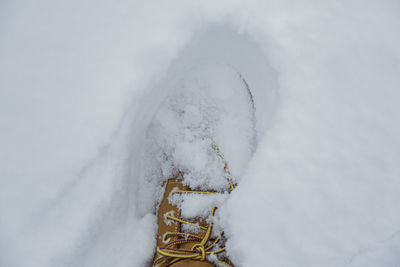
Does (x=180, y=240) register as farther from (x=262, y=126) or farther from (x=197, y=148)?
(x=262, y=126)

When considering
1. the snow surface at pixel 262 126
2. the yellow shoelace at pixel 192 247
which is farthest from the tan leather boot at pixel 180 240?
the snow surface at pixel 262 126

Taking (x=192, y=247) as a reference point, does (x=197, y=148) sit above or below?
above

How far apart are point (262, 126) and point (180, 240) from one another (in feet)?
1.68

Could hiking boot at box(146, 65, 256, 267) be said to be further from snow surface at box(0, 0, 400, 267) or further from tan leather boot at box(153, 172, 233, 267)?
snow surface at box(0, 0, 400, 267)

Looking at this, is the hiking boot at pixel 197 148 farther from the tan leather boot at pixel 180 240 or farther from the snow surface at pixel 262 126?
the snow surface at pixel 262 126

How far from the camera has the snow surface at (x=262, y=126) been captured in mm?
634

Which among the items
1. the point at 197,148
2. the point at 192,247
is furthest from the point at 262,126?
the point at 192,247

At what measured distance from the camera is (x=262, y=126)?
819 mm

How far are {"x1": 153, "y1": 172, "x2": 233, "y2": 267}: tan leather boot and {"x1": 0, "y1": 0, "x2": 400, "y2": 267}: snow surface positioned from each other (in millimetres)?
137

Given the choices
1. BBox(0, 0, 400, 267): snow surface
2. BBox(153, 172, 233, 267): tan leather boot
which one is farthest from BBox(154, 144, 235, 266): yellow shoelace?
BBox(0, 0, 400, 267): snow surface

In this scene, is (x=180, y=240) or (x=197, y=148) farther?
(x=197, y=148)

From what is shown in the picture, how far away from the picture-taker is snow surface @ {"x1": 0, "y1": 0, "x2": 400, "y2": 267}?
634 mm

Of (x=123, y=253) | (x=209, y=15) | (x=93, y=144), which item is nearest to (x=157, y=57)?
(x=209, y=15)

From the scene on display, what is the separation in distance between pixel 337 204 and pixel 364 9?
599 mm
